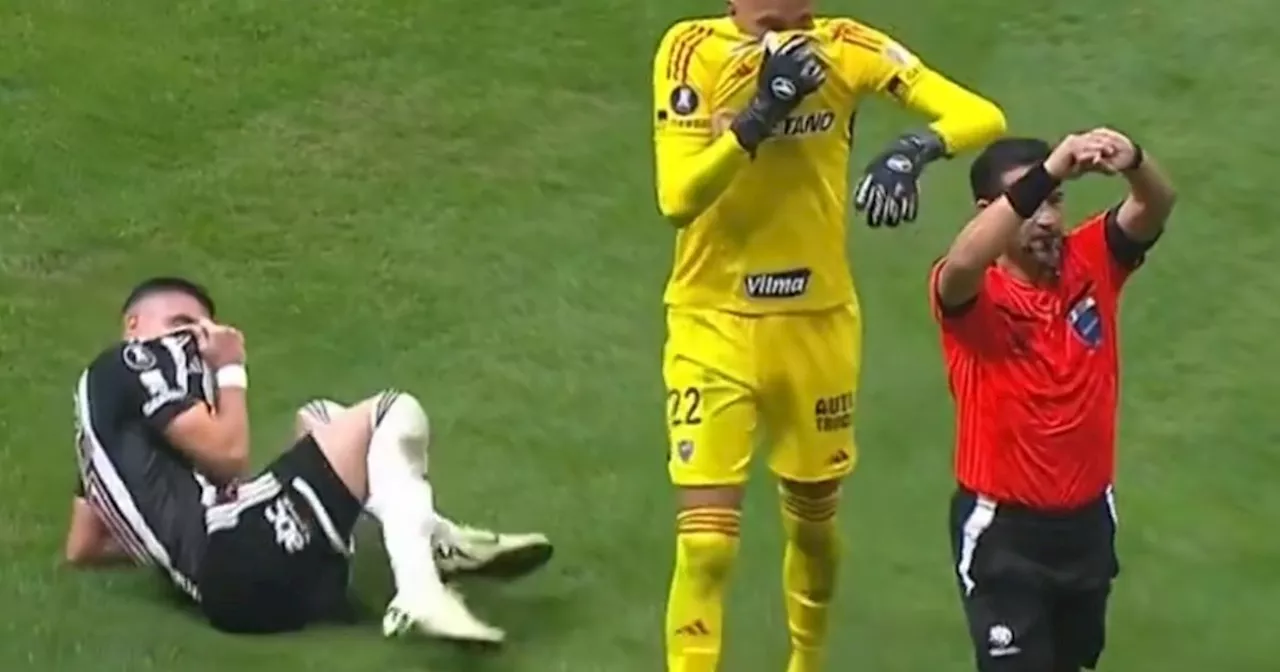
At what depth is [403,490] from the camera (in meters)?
5.63

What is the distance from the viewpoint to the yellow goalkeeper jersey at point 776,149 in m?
4.82

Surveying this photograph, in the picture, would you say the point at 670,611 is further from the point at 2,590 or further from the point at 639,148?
the point at 639,148

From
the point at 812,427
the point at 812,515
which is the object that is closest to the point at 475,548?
the point at 812,515

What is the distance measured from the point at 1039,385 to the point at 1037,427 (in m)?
0.09

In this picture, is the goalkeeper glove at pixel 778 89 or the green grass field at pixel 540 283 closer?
the goalkeeper glove at pixel 778 89

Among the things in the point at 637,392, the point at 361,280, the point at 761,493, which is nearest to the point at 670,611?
the point at 761,493

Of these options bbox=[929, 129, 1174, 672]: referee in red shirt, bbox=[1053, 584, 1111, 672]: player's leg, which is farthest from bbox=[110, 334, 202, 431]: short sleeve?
bbox=[1053, 584, 1111, 672]: player's leg

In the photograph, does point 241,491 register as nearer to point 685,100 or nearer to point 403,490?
point 403,490

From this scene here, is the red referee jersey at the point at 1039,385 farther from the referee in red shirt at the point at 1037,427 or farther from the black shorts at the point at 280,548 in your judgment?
the black shorts at the point at 280,548

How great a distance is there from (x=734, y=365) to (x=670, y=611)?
1.83 feet

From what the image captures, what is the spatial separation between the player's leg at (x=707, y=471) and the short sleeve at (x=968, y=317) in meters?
0.50

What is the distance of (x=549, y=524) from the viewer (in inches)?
253

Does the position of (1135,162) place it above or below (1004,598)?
above

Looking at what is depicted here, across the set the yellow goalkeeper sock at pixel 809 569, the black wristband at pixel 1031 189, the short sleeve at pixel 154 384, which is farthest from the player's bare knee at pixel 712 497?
the short sleeve at pixel 154 384
